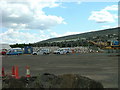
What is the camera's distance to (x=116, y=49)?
52.4 m

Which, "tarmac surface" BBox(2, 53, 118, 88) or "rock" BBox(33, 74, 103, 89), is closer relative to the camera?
"rock" BBox(33, 74, 103, 89)

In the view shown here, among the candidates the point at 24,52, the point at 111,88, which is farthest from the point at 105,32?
the point at 111,88

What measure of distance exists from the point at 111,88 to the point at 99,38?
291ft

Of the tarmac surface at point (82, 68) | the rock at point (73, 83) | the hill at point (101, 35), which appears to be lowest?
the tarmac surface at point (82, 68)

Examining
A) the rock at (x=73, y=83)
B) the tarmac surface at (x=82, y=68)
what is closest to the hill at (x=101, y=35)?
the tarmac surface at (x=82, y=68)

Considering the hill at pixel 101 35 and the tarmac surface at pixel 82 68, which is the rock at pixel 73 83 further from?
the hill at pixel 101 35

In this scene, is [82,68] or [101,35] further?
[101,35]

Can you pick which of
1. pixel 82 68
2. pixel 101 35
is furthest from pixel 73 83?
pixel 101 35

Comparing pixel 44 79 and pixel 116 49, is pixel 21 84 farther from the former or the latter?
pixel 116 49

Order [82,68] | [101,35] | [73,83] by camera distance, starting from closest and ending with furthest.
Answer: [73,83], [82,68], [101,35]

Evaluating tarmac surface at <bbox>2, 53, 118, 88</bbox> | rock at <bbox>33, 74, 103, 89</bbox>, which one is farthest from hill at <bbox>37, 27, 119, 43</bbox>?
rock at <bbox>33, 74, 103, 89</bbox>

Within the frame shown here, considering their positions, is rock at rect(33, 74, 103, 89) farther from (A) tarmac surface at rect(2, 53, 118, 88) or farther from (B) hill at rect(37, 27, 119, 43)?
(B) hill at rect(37, 27, 119, 43)

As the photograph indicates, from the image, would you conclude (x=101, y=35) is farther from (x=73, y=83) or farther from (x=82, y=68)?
(x=73, y=83)

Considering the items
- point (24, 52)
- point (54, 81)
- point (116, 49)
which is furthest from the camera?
point (24, 52)
